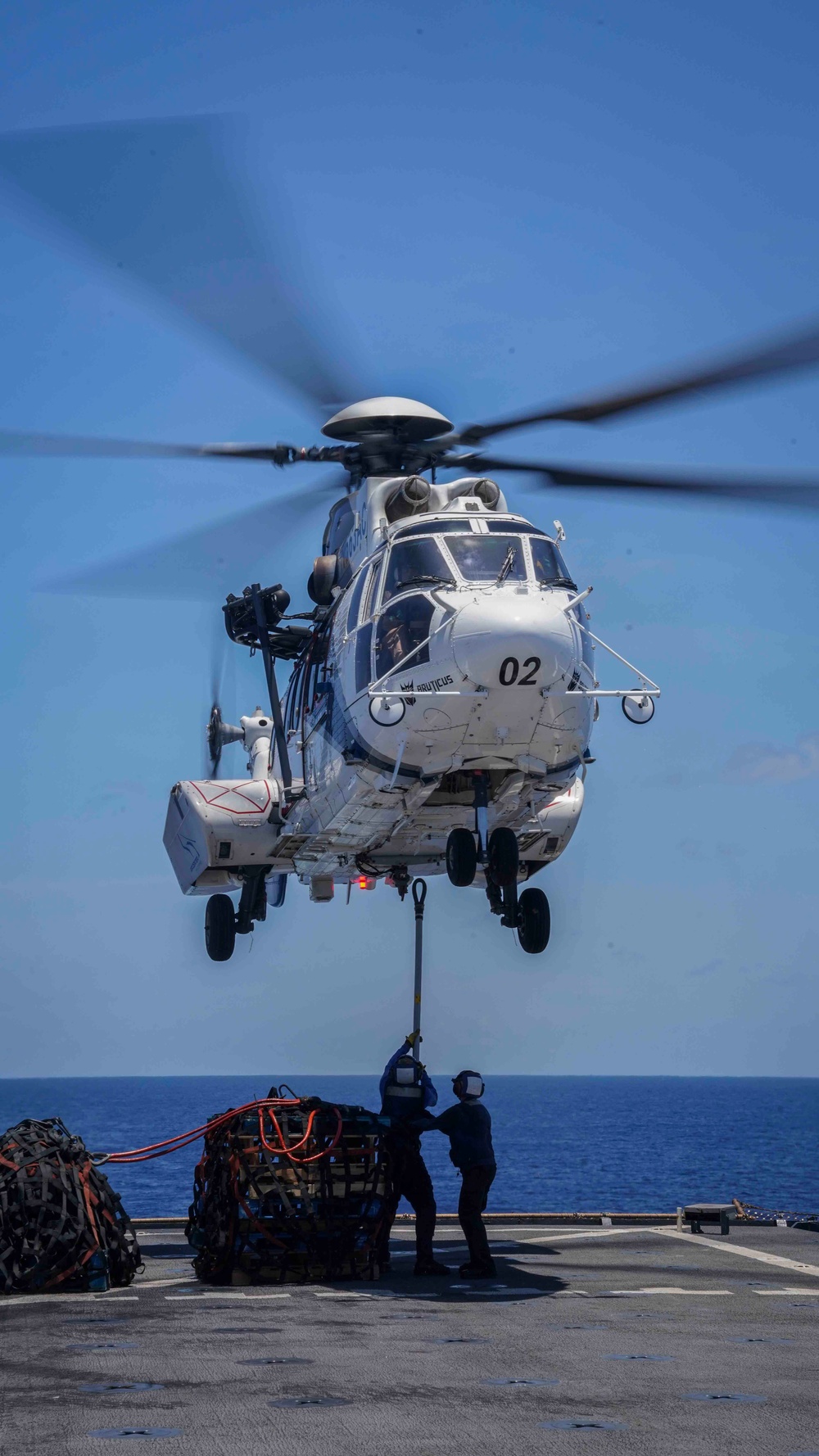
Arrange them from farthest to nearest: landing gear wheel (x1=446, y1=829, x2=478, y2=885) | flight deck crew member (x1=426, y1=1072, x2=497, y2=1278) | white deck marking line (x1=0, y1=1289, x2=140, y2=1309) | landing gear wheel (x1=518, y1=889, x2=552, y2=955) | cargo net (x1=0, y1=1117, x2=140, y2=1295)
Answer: landing gear wheel (x1=518, y1=889, x2=552, y2=955) < landing gear wheel (x1=446, y1=829, x2=478, y2=885) < flight deck crew member (x1=426, y1=1072, x2=497, y2=1278) < cargo net (x1=0, y1=1117, x2=140, y2=1295) < white deck marking line (x1=0, y1=1289, x2=140, y2=1309)

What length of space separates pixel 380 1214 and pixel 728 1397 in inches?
192

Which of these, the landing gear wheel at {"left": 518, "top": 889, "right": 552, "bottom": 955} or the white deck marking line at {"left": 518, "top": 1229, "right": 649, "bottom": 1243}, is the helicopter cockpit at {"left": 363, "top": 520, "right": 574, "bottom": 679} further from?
the white deck marking line at {"left": 518, "top": 1229, "right": 649, "bottom": 1243}

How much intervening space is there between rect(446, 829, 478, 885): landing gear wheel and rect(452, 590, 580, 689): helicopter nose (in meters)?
1.83

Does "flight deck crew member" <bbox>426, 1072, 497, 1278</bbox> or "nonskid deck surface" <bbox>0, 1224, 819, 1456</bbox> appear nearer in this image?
"nonskid deck surface" <bbox>0, 1224, 819, 1456</bbox>

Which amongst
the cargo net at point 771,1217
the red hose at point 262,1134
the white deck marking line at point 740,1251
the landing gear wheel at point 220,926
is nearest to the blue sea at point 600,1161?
the landing gear wheel at point 220,926

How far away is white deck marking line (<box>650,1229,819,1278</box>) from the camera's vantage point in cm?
1388

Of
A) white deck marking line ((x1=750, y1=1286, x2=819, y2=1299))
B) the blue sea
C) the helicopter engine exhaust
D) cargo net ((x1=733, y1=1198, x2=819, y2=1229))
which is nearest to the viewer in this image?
white deck marking line ((x1=750, y1=1286, x2=819, y2=1299))

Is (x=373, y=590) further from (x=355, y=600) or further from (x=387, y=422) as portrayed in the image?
(x=387, y=422)

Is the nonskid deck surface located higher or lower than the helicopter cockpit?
lower

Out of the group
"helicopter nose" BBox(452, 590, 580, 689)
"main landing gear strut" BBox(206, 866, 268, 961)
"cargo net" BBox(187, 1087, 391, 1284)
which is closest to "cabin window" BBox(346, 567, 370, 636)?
"helicopter nose" BBox(452, 590, 580, 689)

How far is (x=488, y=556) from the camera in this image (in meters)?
13.6

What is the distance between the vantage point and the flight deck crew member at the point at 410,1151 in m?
12.6

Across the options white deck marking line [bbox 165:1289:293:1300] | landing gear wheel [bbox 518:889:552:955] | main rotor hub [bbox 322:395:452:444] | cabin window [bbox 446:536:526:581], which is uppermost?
main rotor hub [bbox 322:395:452:444]

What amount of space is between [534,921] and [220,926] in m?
5.17
